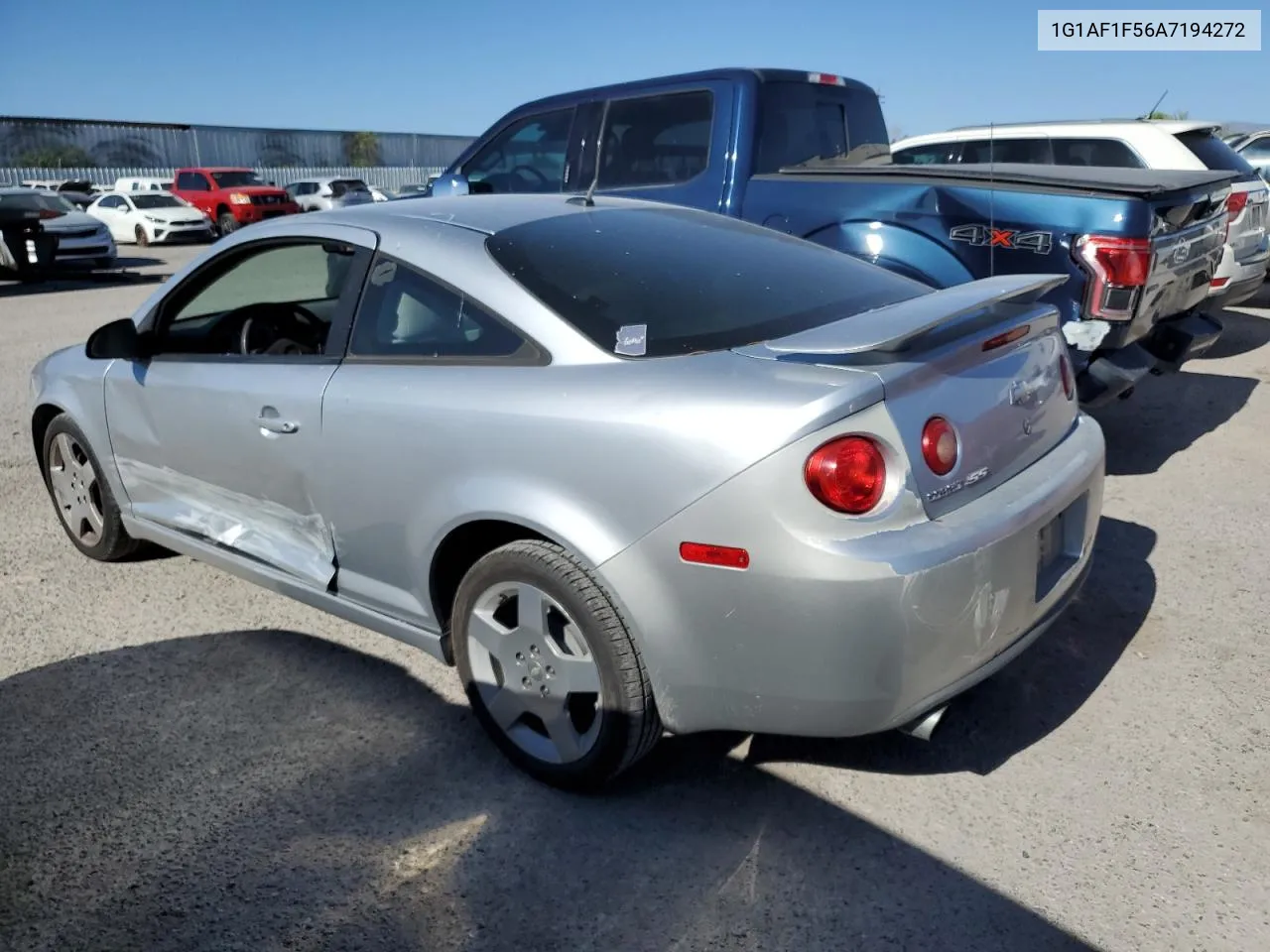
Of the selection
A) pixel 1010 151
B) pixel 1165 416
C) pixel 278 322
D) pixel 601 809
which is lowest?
pixel 601 809

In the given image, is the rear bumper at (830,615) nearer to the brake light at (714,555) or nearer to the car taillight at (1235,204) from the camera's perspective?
the brake light at (714,555)

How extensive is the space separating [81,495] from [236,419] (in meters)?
1.54

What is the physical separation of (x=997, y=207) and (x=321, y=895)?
12.9 ft

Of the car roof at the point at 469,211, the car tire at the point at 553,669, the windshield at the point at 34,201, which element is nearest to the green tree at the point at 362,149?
the windshield at the point at 34,201

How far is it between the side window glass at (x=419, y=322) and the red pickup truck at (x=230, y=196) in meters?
26.1

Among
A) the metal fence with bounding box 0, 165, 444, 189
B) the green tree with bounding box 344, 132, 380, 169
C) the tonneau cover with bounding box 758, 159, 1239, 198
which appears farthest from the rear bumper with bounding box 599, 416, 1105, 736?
the green tree with bounding box 344, 132, 380, 169

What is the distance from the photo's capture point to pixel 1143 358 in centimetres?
488

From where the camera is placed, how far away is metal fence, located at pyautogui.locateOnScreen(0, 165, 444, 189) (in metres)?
35.9

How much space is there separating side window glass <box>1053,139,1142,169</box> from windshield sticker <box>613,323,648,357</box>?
6873 mm

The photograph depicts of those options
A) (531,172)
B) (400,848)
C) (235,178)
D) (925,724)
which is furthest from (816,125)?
(235,178)

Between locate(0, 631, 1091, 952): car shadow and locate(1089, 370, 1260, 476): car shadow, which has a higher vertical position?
locate(1089, 370, 1260, 476): car shadow

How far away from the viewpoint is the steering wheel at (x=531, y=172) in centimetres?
684

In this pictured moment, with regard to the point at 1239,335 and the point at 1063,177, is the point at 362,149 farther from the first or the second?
the point at 1063,177

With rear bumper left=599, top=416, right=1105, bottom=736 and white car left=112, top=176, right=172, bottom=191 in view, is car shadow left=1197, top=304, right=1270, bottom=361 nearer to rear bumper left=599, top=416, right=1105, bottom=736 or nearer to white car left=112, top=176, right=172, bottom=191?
rear bumper left=599, top=416, right=1105, bottom=736
